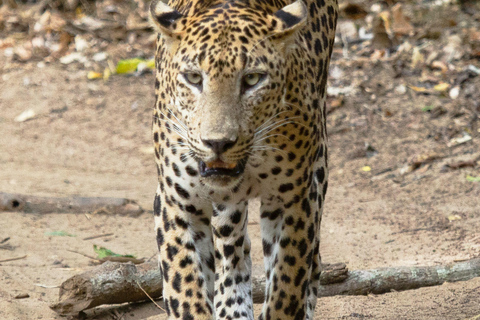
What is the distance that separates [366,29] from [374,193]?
183 inches

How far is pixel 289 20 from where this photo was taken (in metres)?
4.14

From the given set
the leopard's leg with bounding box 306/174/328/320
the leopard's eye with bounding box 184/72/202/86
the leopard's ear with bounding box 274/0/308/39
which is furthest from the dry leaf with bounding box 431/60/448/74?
the leopard's eye with bounding box 184/72/202/86

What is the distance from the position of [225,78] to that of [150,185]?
18.7 ft

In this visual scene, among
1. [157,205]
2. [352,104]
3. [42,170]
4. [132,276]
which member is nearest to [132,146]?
[42,170]

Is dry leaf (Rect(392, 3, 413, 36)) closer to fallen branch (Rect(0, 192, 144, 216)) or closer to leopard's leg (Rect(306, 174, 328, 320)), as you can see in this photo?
fallen branch (Rect(0, 192, 144, 216))

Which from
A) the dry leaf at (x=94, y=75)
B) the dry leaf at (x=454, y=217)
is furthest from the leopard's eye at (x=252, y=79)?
the dry leaf at (x=94, y=75)

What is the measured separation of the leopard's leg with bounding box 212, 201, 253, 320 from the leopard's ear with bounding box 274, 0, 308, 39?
1.79m

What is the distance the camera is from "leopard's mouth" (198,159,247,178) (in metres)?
3.94

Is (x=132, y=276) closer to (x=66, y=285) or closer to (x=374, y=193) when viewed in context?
(x=66, y=285)

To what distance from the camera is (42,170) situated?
391 inches

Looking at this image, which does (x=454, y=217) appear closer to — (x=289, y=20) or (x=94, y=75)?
(x=289, y=20)

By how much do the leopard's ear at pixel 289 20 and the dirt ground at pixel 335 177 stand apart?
2.57 m

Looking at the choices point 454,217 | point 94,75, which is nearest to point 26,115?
point 94,75

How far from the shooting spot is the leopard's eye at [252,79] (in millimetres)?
3932
